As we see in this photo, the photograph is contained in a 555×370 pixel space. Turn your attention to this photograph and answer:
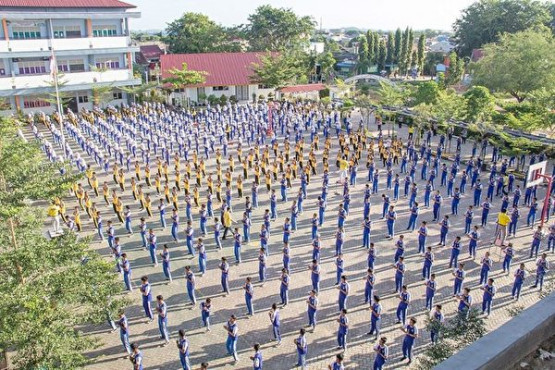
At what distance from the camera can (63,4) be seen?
31922mm

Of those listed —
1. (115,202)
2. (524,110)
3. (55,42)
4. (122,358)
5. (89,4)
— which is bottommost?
(122,358)

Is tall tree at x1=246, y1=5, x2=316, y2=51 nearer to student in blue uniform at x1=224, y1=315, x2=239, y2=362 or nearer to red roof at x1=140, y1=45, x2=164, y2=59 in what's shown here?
red roof at x1=140, y1=45, x2=164, y2=59

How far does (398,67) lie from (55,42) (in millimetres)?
43937

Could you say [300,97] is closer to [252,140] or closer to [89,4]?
[252,140]

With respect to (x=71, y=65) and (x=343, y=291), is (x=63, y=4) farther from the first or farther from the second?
(x=343, y=291)

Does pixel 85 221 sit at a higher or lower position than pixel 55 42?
lower

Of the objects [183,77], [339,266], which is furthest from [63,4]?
[339,266]

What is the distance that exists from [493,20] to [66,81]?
45.3 meters

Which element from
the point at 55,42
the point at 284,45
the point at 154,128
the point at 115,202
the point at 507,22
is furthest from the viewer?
the point at 507,22

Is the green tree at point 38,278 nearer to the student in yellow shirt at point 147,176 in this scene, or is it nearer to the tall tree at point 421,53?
the student in yellow shirt at point 147,176

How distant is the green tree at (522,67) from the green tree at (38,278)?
30.8m

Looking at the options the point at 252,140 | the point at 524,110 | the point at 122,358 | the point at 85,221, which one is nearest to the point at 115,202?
the point at 85,221

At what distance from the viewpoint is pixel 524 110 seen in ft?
81.6

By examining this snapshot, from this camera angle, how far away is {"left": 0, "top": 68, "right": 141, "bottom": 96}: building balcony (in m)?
30.4
